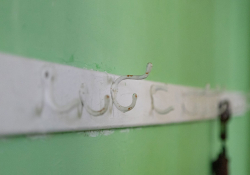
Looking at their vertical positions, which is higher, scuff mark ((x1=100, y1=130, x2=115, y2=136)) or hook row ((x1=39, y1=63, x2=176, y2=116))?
hook row ((x1=39, y1=63, x2=176, y2=116))

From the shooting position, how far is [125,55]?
0.52 metres

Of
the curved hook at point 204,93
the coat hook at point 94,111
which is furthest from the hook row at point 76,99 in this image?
the curved hook at point 204,93

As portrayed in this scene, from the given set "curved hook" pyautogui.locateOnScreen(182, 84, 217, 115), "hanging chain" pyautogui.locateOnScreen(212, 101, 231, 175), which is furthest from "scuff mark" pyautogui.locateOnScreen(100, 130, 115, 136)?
"hanging chain" pyautogui.locateOnScreen(212, 101, 231, 175)

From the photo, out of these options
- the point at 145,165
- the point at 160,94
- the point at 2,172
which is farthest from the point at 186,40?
the point at 2,172

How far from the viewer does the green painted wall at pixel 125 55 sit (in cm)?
33

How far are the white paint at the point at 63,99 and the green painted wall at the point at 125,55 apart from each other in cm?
2

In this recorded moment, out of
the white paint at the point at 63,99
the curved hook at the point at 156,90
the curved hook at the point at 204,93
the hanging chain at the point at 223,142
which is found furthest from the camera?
the hanging chain at the point at 223,142

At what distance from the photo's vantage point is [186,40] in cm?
76

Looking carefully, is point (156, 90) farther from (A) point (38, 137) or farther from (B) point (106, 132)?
(A) point (38, 137)

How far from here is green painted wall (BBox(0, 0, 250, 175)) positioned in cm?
33

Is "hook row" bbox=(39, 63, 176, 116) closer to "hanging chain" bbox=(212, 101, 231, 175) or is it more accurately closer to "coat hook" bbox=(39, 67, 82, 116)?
"coat hook" bbox=(39, 67, 82, 116)

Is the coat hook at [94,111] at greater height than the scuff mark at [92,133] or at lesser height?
greater

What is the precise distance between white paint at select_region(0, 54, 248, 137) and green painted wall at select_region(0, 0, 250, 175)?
0.02m

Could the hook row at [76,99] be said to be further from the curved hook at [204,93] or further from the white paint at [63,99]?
the curved hook at [204,93]
